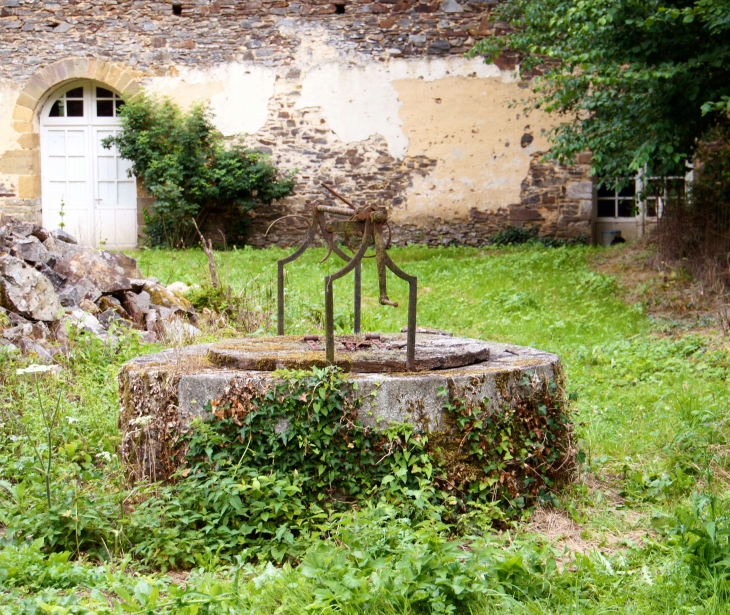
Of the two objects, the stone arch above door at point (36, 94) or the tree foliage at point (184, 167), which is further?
the stone arch above door at point (36, 94)

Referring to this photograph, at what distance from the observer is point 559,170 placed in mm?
14172

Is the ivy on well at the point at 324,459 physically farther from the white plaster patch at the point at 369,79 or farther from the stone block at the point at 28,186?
the stone block at the point at 28,186

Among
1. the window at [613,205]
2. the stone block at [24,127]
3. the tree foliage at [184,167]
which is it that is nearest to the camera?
the tree foliage at [184,167]

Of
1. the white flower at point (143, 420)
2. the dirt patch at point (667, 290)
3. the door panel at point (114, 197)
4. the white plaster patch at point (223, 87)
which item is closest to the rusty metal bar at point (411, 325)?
the white flower at point (143, 420)

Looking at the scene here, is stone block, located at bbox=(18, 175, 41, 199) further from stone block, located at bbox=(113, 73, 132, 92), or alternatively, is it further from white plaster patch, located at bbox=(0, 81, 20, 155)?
stone block, located at bbox=(113, 73, 132, 92)

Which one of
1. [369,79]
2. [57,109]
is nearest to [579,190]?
[369,79]

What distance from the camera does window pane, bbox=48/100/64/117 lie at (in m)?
14.4

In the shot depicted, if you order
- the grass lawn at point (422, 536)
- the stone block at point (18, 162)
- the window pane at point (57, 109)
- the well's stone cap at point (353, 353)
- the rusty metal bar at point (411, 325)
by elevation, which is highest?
the window pane at point (57, 109)

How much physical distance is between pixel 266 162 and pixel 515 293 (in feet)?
19.4

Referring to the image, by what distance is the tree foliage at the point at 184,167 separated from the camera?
527 inches

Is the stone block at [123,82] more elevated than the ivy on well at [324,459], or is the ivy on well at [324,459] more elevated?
the stone block at [123,82]

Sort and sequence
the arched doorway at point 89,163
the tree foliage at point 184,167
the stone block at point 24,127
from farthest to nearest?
the arched doorway at point 89,163 < the stone block at point 24,127 < the tree foliage at point 184,167

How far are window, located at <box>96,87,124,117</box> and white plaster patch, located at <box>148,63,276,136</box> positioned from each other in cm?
76

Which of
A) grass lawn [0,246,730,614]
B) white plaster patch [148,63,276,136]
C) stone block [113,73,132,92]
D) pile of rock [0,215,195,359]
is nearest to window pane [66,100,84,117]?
stone block [113,73,132,92]
